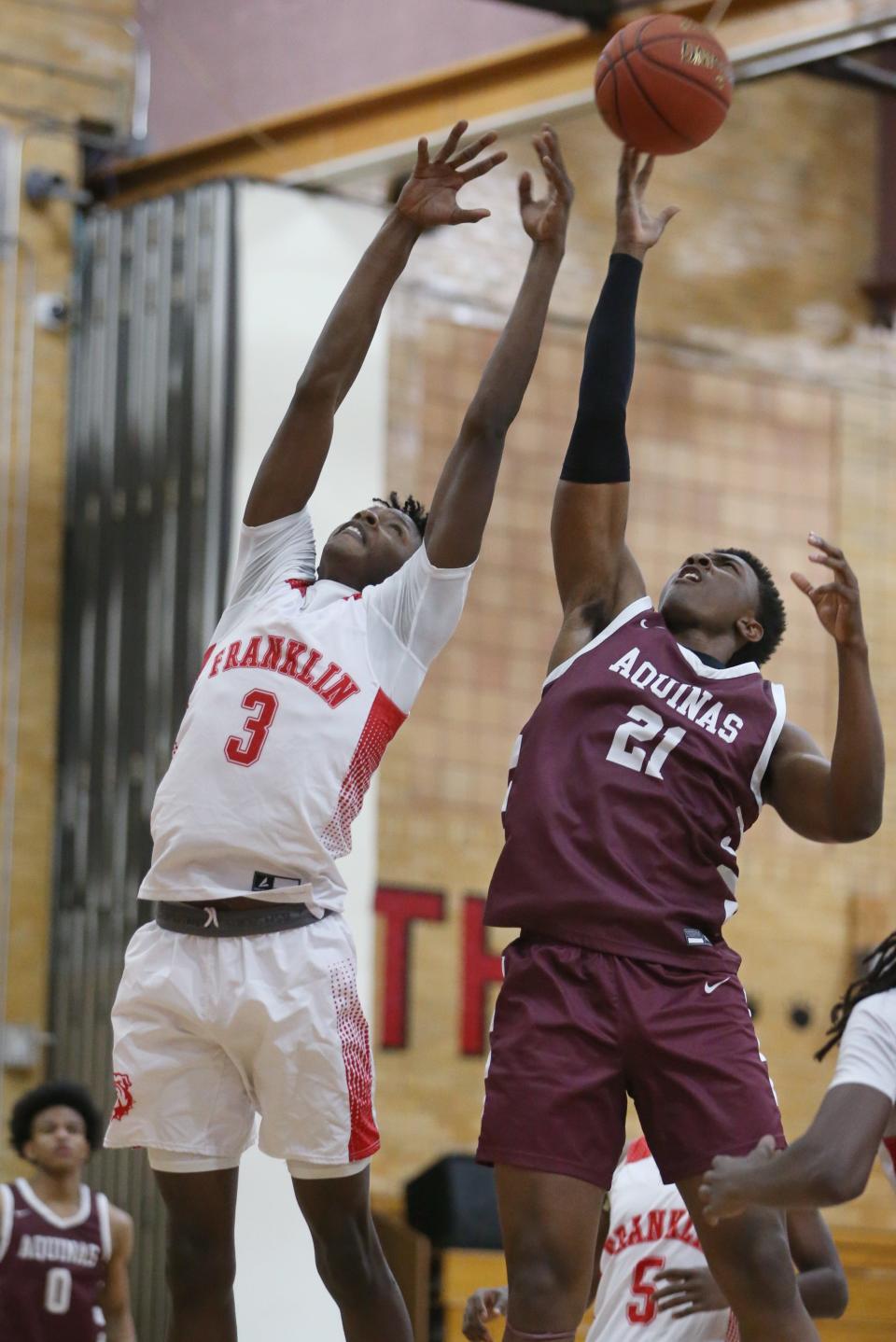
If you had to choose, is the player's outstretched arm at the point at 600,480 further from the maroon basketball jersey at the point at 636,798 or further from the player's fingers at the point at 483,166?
the player's fingers at the point at 483,166

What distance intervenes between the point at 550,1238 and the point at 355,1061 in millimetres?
591

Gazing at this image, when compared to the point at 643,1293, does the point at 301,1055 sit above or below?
above

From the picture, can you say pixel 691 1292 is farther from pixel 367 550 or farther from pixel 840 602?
pixel 367 550

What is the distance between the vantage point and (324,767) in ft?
15.2

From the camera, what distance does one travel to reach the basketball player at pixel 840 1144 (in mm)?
3496

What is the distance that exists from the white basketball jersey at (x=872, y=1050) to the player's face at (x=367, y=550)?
186 centimetres

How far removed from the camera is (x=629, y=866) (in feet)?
14.6

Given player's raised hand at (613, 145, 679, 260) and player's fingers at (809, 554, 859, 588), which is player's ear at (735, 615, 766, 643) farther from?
player's raised hand at (613, 145, 679, 260)

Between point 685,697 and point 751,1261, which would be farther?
point 685,697

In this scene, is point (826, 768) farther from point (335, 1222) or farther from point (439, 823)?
point (439, 823)

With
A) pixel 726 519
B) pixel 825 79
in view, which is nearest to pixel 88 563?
pixel 726 519

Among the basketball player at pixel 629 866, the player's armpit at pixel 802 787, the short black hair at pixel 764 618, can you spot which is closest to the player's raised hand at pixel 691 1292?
the basketball player at pixel 629 866

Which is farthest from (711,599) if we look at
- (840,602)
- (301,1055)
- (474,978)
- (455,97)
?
(474,978)

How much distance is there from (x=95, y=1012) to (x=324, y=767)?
6.52 metres
